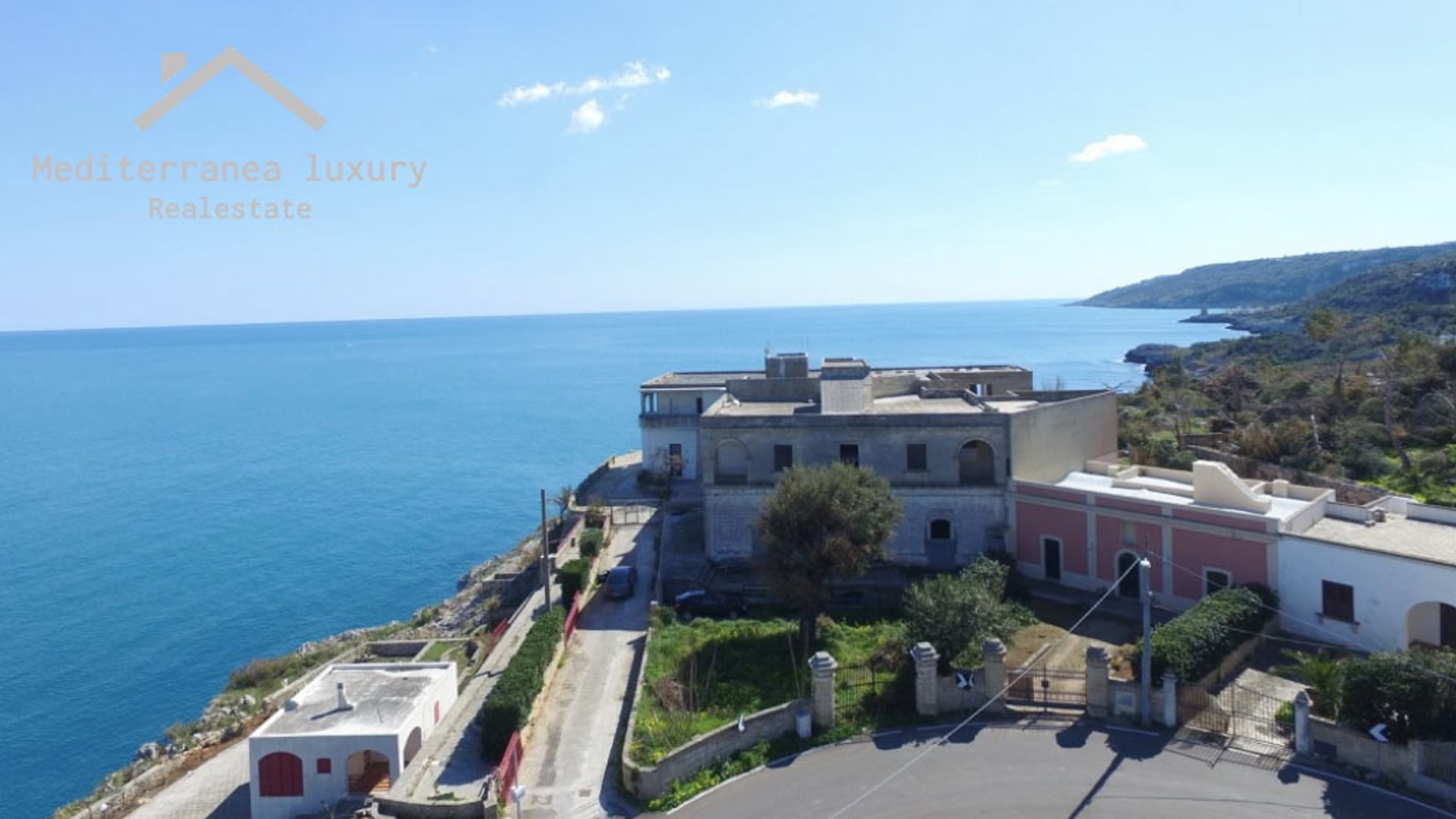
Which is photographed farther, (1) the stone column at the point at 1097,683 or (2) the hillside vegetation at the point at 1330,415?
(2) the hillside vegetation at the point at 1330,415

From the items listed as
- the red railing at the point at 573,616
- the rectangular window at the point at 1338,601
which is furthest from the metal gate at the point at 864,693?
the rectangular window at the point at 1338,601

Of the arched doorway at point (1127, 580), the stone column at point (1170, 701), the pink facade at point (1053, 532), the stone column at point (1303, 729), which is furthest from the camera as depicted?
the pink facade at point (1053, 532)

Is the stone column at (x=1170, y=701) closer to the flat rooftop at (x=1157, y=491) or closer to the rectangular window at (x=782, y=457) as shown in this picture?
the flat rooftop at (x=1157, y=491)

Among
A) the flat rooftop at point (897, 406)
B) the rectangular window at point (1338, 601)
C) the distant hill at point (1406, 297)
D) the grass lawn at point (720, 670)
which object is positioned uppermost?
the distant hill at point (1406, 297)

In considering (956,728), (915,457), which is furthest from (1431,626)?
(915,457)

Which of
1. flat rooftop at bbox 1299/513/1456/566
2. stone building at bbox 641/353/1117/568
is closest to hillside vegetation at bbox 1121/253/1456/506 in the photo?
flat rooftop at bbox 1299/513/1456/566

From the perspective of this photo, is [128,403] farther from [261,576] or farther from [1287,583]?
[1287,583]

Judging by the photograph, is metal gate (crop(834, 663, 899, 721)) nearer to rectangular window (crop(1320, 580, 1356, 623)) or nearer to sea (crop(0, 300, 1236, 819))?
rectangular window (crop(1320, 580, 1356, 623))

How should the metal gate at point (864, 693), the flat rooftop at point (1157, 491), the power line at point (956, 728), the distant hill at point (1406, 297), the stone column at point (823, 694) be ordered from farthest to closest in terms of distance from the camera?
the distant hill at point (1406, 297)
the flat rooftop at point (1157, 491)
the metal gate at point (864, 693)
the stone column at point (823, 694)
the power line at point (956, 728)
